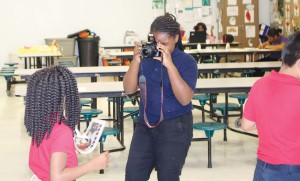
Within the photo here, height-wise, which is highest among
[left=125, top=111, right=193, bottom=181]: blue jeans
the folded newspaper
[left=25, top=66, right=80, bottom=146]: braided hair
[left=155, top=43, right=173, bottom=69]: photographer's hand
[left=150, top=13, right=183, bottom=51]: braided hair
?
[left=150, top=13, right=183, bottom=51]: braided hair

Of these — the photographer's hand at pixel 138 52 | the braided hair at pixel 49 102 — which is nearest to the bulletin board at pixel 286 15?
the photographer's hand at pixel 138 52

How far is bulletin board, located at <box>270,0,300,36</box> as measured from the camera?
13.4m

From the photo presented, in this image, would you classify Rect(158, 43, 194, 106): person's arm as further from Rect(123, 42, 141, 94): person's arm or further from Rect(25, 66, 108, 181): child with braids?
Rect(25, 66, 108, 181): child with braids

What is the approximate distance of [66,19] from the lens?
49.3ft

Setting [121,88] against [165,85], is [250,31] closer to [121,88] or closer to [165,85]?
[121,88]

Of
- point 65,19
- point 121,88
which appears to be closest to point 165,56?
point 121,88

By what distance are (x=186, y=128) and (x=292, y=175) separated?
88cm

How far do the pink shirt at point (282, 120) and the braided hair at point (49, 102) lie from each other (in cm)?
83

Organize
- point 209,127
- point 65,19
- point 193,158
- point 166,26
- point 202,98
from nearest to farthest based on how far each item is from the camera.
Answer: point 166,26 < point 209,127 < point 193,158 < point 202,98 < point 65,19

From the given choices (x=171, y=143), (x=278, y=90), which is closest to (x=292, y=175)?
(x=278, y=90)

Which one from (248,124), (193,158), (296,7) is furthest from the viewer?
(296,7)

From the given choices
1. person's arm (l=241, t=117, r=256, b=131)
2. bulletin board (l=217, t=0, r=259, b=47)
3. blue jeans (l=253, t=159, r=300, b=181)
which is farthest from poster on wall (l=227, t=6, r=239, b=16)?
blue jeans (l=253, t=159, r=300, b=181)

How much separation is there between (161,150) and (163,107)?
24 centimetres

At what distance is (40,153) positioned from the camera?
7.45ft
